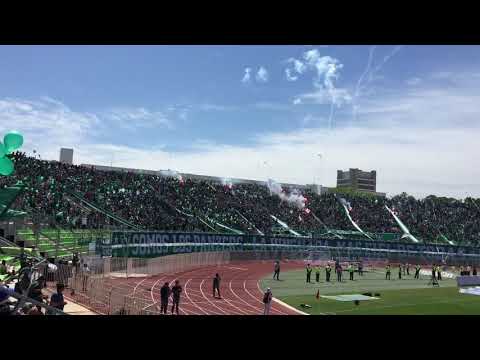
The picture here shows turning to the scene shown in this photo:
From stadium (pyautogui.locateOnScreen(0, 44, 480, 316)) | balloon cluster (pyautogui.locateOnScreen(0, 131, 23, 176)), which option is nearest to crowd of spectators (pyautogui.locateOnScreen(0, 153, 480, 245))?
stadium (pyautogui.locateOnScreen(0, 44, 480, 316))

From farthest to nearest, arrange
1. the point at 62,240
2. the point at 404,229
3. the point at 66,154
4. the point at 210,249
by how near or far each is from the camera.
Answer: the point at 66,154, the point at 404,229, the point at 210,249, the point at 62,240

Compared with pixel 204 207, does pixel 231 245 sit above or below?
below

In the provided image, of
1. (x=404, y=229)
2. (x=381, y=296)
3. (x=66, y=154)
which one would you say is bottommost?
(x=381, y=296)

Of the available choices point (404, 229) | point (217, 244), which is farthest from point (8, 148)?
point (404, 229)

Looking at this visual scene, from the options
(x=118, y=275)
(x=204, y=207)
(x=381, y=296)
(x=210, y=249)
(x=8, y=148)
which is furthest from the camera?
(x=204, y=207)

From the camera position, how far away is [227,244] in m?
35.9

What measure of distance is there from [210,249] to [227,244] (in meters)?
2.17

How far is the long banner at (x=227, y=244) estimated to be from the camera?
2455cm

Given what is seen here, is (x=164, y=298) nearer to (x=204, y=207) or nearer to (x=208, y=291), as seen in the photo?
(x=208, y=291)

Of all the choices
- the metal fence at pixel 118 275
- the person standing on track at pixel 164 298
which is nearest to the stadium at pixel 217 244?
the metal fence at pixel 118 275
